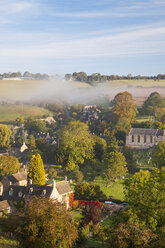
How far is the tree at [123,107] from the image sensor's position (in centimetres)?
10706

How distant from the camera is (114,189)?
2515 inches

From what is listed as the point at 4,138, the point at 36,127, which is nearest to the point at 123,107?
the point at 36,127

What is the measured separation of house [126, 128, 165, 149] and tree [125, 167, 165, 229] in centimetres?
5015

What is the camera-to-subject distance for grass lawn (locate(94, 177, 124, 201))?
197 feet

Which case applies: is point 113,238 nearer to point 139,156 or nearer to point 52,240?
point 52,240

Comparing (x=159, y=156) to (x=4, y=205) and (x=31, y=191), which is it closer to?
(x=31, y=191)

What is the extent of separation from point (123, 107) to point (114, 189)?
48.1 metres

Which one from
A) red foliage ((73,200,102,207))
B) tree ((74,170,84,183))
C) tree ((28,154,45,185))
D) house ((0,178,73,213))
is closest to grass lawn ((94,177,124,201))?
tree ((74,170,84,183))

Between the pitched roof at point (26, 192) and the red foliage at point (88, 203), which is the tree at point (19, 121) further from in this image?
the red foliage at point (88, 203)

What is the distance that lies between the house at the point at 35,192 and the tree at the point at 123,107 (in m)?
55.4

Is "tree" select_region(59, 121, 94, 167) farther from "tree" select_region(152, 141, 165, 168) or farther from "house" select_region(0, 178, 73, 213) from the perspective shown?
"house" select_region(0, 178, 73, 213)

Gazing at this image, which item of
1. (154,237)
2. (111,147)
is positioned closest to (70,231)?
(154,237)

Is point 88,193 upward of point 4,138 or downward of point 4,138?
downward

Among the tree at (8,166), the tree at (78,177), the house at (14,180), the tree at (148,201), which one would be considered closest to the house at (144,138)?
the tree at (78,177)
